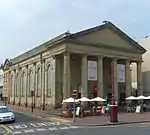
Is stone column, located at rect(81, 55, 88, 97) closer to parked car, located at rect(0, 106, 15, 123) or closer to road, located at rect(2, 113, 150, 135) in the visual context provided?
parked car, located at rect(0, 106, 15, 123)

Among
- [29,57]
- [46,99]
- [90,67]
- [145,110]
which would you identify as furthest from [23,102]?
[145,110]

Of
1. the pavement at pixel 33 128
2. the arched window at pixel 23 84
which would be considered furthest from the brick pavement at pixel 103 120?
the arched window at pixel 23 84

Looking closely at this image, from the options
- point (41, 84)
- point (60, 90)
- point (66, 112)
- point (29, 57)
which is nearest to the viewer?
point (66, 112)

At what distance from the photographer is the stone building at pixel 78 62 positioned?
52.4 metres

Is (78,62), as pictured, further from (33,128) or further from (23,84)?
(33,128)

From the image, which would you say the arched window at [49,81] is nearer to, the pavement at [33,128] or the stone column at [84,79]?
the stone column at [84,79]

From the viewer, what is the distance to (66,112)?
41.8 m

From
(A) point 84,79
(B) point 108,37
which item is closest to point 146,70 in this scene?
(B) point 108,37

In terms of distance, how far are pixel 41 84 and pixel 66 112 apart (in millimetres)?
19242

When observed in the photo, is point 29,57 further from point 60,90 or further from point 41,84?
point 60,90

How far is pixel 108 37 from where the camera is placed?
189 ft

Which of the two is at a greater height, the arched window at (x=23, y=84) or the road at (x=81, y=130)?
the arched window at (x=23, y=84)

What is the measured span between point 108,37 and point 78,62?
23.5ft

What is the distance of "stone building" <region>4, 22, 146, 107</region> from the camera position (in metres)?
52.4
